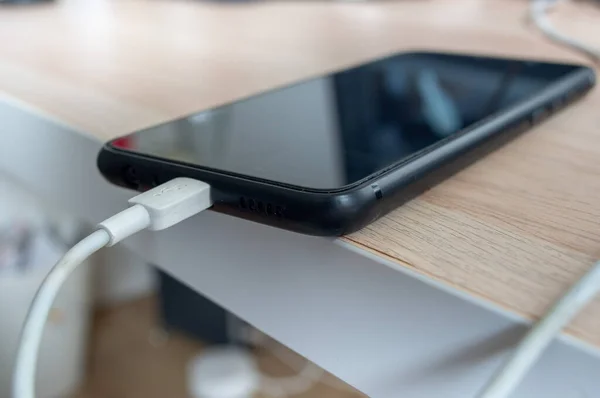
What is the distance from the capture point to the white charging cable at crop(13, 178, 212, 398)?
187mm

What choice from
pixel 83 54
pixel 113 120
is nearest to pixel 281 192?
pixel 113 120

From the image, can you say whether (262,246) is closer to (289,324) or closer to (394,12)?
(289,324)

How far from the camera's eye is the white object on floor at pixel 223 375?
0.83 m

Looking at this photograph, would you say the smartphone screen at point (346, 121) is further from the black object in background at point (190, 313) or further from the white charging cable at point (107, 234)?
the black object in background at point (190, 313)

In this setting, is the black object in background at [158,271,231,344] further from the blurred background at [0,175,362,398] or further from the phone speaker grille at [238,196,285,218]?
the phone speaker grille at [238,196,285,218]

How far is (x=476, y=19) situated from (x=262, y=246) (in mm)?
573

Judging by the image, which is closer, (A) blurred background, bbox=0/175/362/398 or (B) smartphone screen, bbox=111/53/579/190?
(B) smartphone screen, bbox=111/53/579/190

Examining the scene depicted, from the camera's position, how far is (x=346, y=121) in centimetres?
32

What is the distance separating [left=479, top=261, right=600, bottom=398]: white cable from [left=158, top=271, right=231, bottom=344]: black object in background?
2.53 feet

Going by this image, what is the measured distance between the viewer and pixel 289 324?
25 cm

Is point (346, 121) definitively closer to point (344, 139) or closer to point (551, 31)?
point (344, 139)

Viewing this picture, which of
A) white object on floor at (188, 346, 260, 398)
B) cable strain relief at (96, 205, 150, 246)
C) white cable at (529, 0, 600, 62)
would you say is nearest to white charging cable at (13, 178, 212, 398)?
cable strain relief at (96, 205, 150, 246)

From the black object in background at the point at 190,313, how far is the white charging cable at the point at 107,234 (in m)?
0.70

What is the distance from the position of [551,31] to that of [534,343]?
0.51 metres
